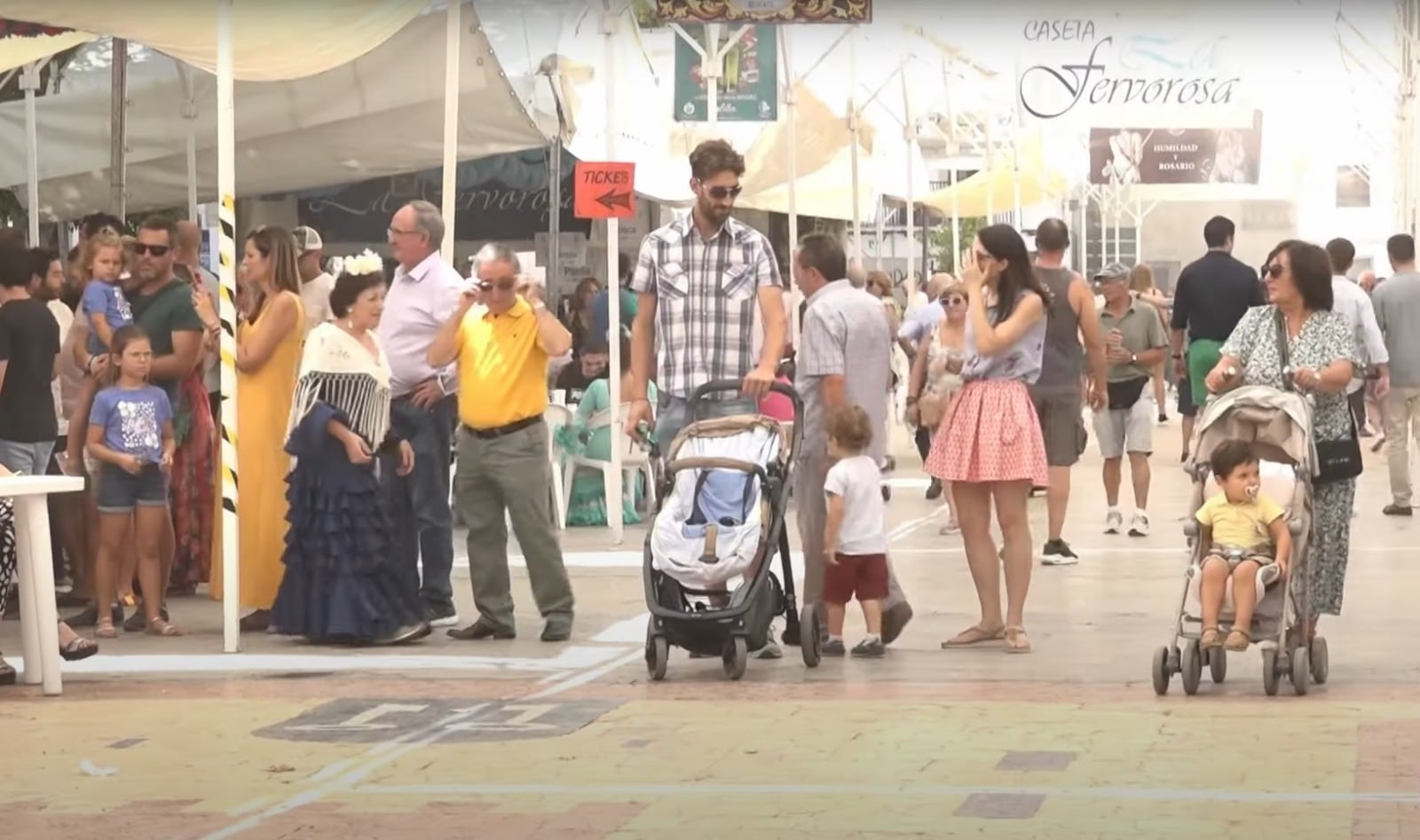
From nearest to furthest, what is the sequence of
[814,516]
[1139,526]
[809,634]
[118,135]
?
[809,634] → [814,516] → [1139,526] → [118,135]

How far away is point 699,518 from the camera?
920 cm

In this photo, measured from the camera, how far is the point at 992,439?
9.52 meters

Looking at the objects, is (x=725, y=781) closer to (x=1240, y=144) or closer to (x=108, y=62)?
(x=1240, y=144)

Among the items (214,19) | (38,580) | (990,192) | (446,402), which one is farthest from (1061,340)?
(990,192)

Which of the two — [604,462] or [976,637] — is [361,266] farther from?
[604,462]

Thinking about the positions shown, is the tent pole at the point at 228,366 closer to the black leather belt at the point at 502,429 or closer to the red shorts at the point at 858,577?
the black leather belt at the point at 502,429

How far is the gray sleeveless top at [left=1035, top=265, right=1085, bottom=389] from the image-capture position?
12578 millimetres

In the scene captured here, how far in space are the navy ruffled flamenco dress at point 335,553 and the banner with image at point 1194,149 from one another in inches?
251

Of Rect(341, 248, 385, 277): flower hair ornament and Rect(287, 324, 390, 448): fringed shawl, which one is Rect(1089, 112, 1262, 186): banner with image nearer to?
Rect(287, 324, 390, 448): fringed shawl

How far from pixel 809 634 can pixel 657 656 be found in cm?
63

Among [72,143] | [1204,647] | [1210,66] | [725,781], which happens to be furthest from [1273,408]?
[72,143]

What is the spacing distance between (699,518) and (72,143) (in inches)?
374

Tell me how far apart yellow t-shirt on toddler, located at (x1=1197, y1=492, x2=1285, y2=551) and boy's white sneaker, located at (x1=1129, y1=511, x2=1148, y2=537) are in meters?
6.67

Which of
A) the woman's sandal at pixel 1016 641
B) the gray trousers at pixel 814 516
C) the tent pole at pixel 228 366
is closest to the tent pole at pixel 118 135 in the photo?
the tent pole at pixel 228 366
